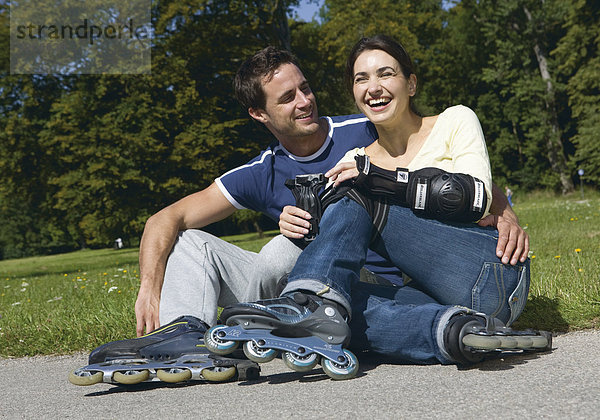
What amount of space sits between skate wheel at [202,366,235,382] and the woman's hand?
31.7 inches

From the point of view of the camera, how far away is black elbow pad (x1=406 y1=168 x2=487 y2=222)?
91.9 inches

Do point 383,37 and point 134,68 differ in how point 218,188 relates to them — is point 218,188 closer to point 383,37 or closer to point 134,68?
point 383,37

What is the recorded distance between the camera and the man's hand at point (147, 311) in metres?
2.77

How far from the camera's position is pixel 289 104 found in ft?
11.2

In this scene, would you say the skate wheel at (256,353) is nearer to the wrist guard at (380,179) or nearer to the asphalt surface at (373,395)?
the asphalt surface at (373,395)

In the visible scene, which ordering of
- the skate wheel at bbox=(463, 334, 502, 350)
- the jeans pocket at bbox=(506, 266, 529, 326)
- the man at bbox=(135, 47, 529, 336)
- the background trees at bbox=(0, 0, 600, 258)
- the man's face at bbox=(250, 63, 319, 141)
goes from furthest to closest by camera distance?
1. the background trees at bbox=(0, 0, 600, 258)
2. the man's face at bbox=(250, 63, 319, 141)
3. the man at bbox=(135, 47, 529, 336)
4. the jeans pocket at bbox=(506, 266, 529, 326)
5. the skate wheel at bbox=(463, 334, 502, 350)

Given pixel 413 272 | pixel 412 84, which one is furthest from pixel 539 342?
pixel 412 84

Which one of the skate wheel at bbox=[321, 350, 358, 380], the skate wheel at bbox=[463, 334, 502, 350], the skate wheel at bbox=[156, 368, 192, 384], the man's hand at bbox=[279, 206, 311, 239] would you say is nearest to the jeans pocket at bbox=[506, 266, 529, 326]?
the skate wheel at bbox=[463, 334, 502, 350]

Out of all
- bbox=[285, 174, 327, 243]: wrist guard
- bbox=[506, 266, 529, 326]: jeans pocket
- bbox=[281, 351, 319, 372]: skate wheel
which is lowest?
bbox=[281, 351, 319, 372]: skate wheel

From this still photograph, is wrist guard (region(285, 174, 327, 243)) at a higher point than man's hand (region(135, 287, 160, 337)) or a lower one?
higher

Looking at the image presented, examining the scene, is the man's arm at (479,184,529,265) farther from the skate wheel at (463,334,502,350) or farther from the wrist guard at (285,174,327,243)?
the wrist guard at (285,174,327,243)

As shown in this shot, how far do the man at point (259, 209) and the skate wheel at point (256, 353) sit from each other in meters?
0.60

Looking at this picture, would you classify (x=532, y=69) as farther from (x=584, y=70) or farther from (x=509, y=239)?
(x=509, y=239)

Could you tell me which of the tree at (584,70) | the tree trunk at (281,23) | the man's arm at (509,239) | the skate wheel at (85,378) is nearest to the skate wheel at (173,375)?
the skate wheel at (85,378)
